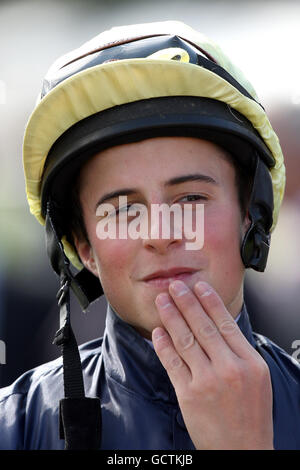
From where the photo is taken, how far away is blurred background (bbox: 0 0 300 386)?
404cm

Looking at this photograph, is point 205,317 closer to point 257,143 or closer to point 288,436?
point 288,436

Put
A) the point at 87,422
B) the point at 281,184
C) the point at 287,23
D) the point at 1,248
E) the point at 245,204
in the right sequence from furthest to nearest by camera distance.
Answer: the point at 1,248, the point at 287,23, the point at 281,184, the point at 245,204, the point at 87,422

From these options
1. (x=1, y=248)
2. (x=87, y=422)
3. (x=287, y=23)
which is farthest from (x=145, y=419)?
(x=287, y=23)

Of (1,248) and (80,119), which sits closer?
(80,119)

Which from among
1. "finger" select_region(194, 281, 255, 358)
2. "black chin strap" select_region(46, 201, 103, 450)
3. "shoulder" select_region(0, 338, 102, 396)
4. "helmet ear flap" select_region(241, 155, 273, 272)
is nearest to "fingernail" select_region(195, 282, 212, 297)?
"finger" select_region(194, 281, 255, 358)

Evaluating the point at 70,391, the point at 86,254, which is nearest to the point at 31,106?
the point at 86,254

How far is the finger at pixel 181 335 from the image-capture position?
1810 mm

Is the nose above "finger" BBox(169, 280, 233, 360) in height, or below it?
above

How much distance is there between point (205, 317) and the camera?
187cm

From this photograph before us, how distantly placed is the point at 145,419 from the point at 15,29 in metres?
3.20

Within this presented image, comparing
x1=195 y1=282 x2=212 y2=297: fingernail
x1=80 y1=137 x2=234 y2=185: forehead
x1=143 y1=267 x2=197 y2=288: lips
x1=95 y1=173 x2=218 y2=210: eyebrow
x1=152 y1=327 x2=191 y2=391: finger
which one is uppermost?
x1=80 y1=137 x2=234 y2=185: forehead

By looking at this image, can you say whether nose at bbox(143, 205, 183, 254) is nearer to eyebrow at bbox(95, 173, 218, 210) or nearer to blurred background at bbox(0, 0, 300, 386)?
eyebrow at bbox(95, 173, 218, 210)

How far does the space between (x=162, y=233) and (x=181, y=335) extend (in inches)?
14.0

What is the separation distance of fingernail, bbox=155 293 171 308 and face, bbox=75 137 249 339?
97 millimetres
